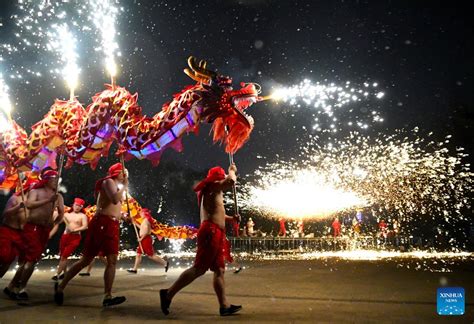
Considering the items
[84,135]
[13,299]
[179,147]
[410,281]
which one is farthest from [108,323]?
[410,281]

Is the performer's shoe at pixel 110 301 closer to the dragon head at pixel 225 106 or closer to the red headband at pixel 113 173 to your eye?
the red headband at pixel 113 173

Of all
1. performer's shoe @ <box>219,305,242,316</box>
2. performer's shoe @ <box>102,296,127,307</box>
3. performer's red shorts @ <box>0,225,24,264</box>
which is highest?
performer's red shorts @ <box>0,225,24,264</box>

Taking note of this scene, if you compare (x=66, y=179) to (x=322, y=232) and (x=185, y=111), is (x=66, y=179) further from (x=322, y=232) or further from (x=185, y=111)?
(x=185, y=111)

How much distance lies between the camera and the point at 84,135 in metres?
6.67

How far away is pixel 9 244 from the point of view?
582 cm

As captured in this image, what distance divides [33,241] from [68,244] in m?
2.27

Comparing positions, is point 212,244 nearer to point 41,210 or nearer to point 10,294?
point 41,210

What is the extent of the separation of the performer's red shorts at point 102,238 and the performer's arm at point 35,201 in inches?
43.4

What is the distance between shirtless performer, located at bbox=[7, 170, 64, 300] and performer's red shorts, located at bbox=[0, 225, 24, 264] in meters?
0.10

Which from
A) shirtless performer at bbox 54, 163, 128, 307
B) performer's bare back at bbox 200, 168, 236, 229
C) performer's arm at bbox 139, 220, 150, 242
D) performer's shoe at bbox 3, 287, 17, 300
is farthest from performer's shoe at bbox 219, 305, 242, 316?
performer's arm at bbox 139, 220, 150, 242

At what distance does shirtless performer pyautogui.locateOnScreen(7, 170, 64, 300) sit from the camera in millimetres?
5746

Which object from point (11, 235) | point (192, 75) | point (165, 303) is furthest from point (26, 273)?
point (192, 75)

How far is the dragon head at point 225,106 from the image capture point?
18.9ft

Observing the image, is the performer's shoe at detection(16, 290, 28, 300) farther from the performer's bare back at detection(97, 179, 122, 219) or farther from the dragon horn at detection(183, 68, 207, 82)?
the dragon horn at detection(183, 68, 207, 82)
